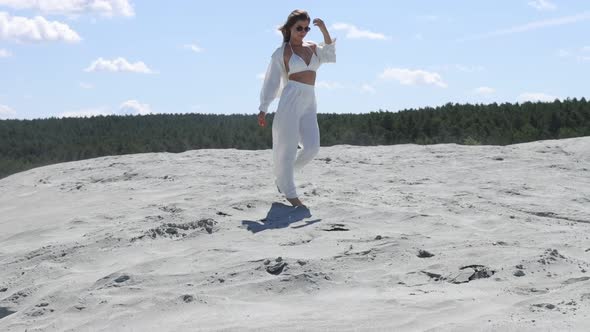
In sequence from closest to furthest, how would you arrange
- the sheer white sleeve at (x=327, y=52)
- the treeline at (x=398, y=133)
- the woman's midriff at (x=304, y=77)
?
1. the woman's midriff at (x=304, y=77)
2. the sheer white sleeve at (x=327, y=52)
3. the treeline at (x=398, y=133)

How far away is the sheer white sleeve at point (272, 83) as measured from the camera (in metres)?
7.59

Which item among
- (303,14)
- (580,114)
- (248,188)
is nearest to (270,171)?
(248,188)

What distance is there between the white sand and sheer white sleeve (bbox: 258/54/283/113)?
1.03 meters

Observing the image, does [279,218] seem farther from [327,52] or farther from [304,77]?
[327,52]

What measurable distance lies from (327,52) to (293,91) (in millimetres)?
537

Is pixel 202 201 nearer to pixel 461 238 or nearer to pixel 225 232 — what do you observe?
pixel 225 232

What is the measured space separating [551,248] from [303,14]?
3.35 metres

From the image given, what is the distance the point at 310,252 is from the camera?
5.71 metres

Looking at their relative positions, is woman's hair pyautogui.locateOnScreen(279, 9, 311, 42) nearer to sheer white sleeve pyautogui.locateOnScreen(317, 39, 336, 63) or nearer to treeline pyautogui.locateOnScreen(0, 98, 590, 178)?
sheer white sleeve pyautogui.locateOnScreen(317, 39, 336, 63)

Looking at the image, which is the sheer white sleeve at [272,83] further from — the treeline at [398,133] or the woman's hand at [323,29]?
the treeline at [398,133]

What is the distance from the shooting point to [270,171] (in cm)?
1041

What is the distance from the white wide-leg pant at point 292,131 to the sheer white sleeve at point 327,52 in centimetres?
31

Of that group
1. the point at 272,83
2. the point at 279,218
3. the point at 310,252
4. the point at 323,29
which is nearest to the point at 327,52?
the point at 323,29

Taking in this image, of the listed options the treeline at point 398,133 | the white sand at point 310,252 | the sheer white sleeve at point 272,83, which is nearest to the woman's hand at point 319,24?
the sheer white sleeve at point 272,83
